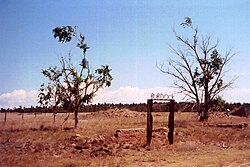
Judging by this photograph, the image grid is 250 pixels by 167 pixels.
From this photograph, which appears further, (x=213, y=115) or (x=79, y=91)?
(x=213, y=115)

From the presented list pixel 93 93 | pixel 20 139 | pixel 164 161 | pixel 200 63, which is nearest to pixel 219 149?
pixel 164 161

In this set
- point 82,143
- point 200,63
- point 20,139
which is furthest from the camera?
point 200,63

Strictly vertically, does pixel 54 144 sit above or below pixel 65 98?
below

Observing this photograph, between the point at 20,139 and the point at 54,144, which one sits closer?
the point at 54,144

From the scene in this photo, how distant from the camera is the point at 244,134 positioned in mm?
22781

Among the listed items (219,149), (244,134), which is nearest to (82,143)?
(219,149)

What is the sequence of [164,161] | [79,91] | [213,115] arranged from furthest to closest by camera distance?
1. [213,115]
2. [79,91]
3. [164,161]

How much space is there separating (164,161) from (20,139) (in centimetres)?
1188

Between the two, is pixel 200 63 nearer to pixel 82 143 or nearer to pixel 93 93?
pixel 93 93

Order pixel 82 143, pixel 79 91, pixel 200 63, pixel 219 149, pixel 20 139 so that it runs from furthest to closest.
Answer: pixel 200 63 < pixel 79 91 < pixel 20 139 < pixel 82 143 < pixel 219 149

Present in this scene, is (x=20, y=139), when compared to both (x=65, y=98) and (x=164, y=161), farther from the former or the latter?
(x=164, y=161)

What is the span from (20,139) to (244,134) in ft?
48.4

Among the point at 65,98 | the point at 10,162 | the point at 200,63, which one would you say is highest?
the point at 200,63

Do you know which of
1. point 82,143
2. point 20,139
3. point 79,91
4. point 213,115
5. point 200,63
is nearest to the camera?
point 82,143
